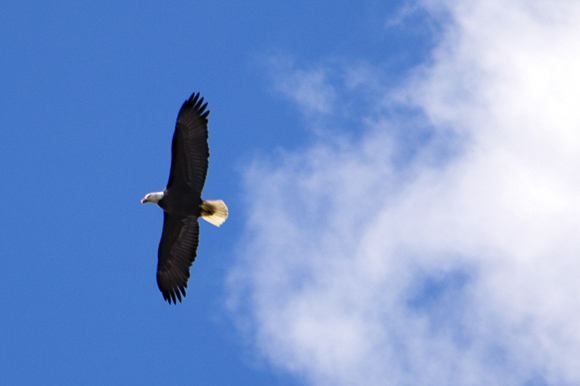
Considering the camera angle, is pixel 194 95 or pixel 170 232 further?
pixel 170 232

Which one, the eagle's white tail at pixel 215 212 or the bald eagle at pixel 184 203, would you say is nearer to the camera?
the bald eagle at pixel 184 203

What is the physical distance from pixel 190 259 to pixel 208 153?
10.5ft

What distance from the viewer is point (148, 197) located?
22.8m

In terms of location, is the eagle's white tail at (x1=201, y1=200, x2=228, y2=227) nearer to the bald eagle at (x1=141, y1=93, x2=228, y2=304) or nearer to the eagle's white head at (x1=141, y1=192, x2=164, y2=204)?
the bald eagle at (x1=141, y1=93, x2=228, y2=304)

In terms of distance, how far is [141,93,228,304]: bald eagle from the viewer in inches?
859

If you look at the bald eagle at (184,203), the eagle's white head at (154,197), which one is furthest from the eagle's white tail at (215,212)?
the eagle's white head at (154,197)

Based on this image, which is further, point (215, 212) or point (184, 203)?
point (215, 212)

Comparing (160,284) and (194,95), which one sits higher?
(194,95)

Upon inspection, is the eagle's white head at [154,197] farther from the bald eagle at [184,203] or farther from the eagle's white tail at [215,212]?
the eagle's white tail at [215,212]

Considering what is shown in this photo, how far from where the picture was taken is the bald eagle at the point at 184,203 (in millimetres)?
21828

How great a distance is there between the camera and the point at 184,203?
22.5 meters

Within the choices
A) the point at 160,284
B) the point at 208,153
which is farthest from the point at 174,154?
the point at 160,284

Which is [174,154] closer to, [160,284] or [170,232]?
[170,232]

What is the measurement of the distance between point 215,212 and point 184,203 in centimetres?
99
